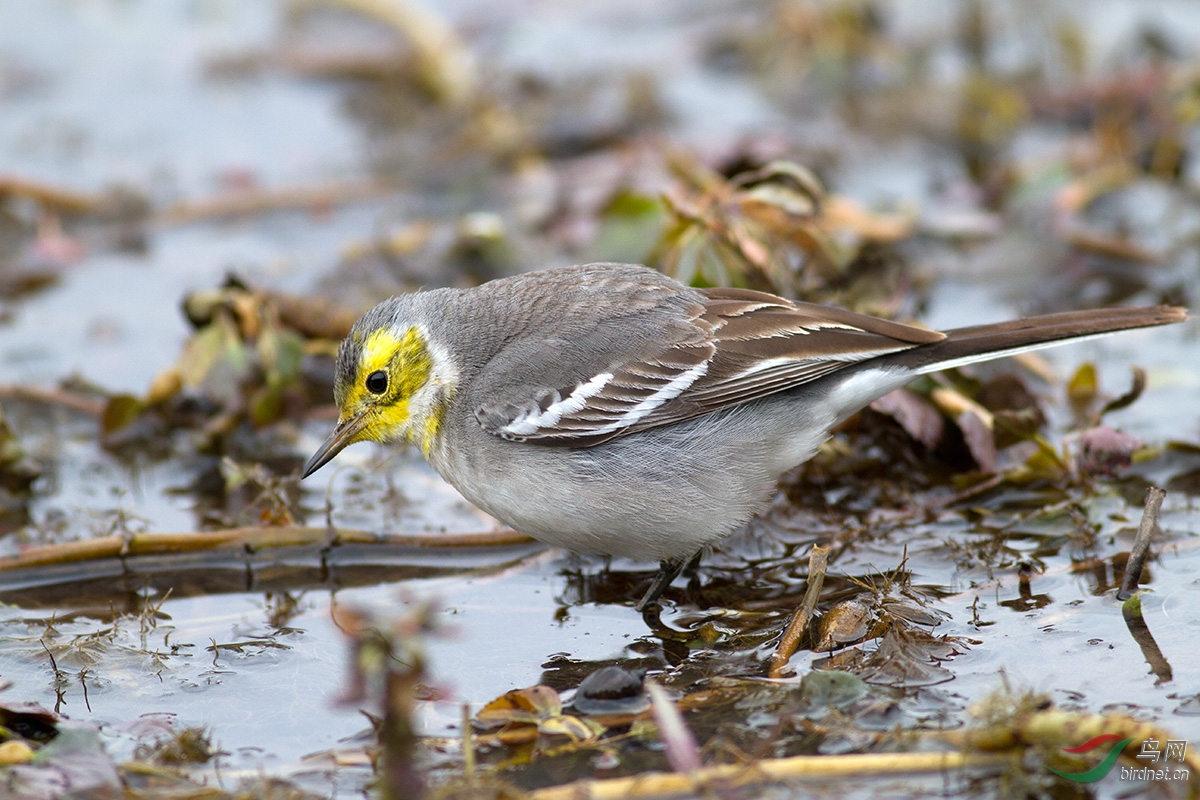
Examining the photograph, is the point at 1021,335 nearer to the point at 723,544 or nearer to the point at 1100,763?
the point at 723,544

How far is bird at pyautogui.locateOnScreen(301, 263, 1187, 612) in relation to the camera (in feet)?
21.5

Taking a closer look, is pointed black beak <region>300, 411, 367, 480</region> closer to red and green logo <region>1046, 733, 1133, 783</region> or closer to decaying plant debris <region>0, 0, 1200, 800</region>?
decaying plant debris <region>0, 0, 1200, 800</region>

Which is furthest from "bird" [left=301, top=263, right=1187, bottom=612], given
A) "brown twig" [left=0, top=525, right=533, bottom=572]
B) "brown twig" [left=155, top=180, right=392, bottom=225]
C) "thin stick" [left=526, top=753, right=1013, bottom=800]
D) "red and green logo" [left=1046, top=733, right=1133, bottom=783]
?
"brown twig" [left=155, top=180, right=392, bottom=225]

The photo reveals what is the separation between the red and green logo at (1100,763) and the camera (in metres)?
4.77

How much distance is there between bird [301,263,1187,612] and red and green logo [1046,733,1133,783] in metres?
2.23

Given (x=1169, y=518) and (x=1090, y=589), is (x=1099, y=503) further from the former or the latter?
(x=1090, y=589)

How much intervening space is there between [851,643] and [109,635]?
11.6 feet

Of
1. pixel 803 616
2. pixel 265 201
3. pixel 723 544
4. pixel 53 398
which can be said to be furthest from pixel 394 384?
pixel 265 201

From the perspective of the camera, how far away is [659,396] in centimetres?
671

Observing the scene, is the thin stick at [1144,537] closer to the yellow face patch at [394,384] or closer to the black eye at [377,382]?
the yellow face patch at [394,384]

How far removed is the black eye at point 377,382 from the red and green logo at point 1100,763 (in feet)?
12.9

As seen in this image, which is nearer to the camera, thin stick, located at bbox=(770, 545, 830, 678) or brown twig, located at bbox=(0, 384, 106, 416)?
thin stick, located at bbox=(770, 545, 830, 678)

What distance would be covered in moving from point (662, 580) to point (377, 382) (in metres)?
1.88

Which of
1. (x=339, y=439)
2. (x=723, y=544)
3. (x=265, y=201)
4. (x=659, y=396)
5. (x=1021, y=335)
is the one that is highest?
(x=265, y=201)
